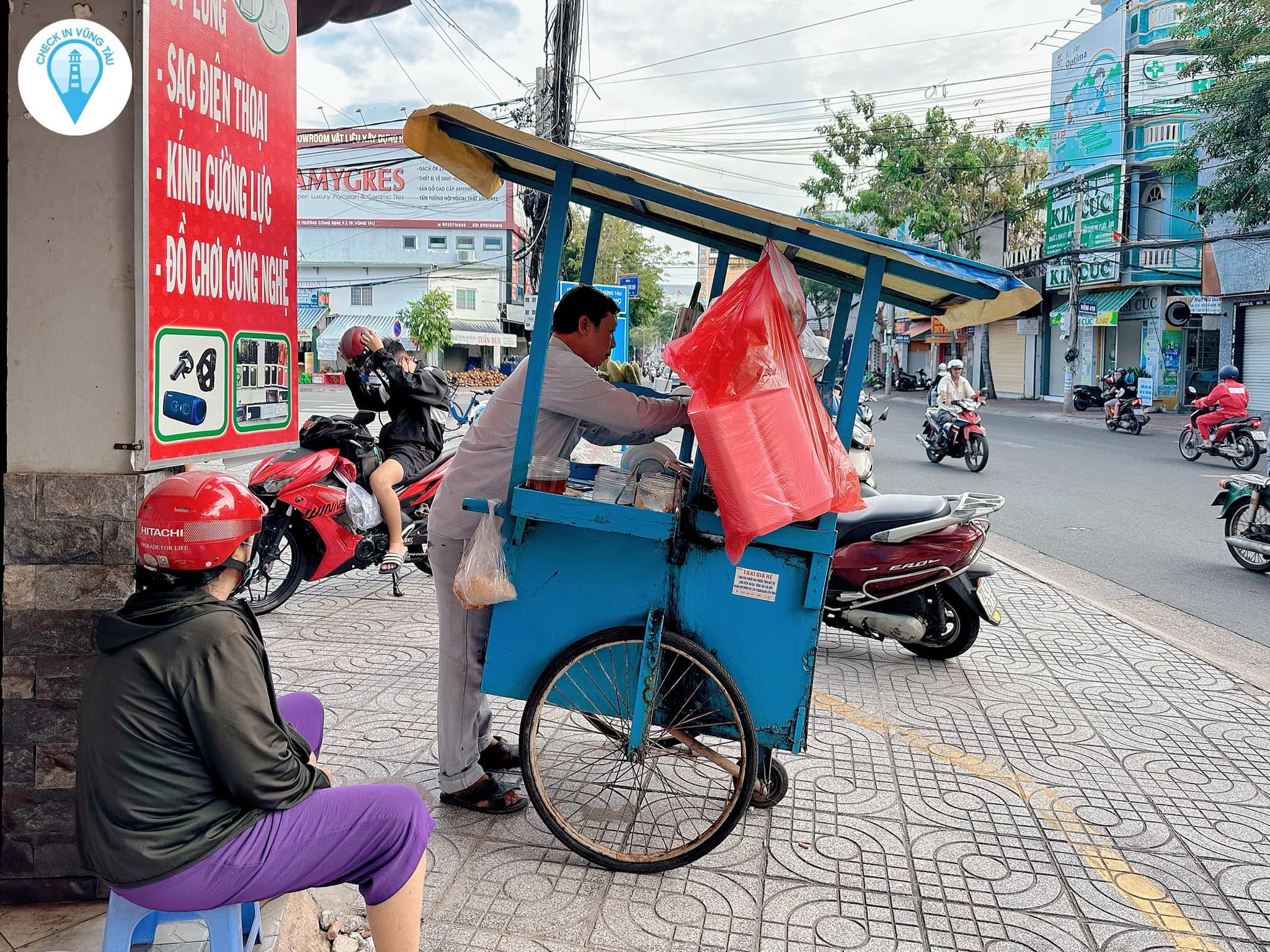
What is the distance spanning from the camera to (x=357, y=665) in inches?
195

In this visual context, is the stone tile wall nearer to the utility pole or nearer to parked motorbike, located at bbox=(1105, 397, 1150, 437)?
parked motorbike, located at bbox=(1105, 397, 1150, 437)

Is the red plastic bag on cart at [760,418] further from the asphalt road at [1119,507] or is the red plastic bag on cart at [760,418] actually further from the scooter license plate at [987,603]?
the asphalt road at [1119,507]

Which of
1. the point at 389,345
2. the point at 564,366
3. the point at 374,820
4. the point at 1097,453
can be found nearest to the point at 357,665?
the point at 389,345

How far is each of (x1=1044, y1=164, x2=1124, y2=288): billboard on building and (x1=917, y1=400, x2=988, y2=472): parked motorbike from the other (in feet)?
51.9

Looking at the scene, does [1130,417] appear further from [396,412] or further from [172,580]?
[172,580]

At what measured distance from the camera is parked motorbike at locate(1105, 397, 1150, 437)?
20.3 meters

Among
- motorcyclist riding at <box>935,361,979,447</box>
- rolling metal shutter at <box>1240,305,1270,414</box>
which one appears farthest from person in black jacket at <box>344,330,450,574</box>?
rolling metal shutter at <box>1240,305,1270,414</box>

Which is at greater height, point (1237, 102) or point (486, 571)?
point (1237, 102)

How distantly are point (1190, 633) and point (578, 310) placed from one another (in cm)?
469

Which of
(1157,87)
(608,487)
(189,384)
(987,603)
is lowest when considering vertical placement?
(987,603)

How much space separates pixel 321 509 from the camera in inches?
224

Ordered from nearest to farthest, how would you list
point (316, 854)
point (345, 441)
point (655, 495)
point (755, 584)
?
point (316, 854), point (755, 584), point (655, 495), point (345, 441)

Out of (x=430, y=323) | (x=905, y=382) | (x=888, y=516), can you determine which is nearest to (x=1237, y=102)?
(x=888, y=516)

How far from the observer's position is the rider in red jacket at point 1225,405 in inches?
574
